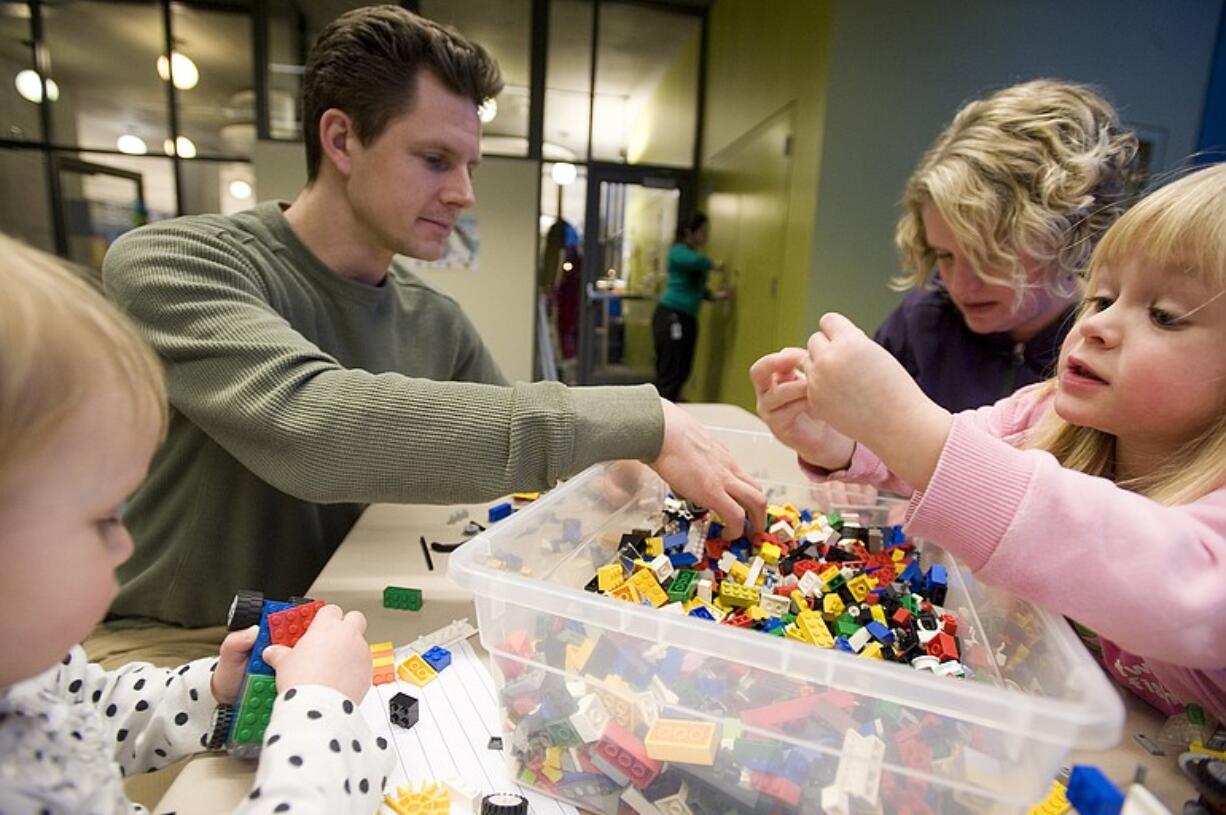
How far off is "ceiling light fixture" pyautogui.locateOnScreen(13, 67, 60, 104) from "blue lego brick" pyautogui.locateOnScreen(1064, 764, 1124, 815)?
611 cm

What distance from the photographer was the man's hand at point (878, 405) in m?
0.56

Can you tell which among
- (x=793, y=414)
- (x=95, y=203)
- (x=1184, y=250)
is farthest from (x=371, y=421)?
(x=95, y=203)

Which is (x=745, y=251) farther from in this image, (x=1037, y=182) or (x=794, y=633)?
(x=794, y=633)

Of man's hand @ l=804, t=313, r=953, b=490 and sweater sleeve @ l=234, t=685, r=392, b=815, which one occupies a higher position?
man's hand @ l=804, t=313, r=953, b=490

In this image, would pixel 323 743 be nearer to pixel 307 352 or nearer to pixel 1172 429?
pixel 307 352

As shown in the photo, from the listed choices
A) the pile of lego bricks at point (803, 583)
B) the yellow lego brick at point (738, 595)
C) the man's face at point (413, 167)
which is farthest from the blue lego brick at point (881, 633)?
the man's face at point (413, 167)

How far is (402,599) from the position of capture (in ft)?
2.49

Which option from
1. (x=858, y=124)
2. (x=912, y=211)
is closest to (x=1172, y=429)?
(x=912, y=211)

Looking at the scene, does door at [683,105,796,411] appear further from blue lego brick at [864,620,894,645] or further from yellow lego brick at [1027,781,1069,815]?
yellow lego brick at [1027,781,1069,815]

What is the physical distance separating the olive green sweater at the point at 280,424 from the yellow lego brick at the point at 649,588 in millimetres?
131

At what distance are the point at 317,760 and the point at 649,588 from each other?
354 mm

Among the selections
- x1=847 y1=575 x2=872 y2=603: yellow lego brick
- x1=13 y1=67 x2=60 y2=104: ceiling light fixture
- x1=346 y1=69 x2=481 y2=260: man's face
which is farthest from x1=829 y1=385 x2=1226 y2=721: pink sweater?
x1=13 y1=67 x2=60 y2=104: ceiling light fixture

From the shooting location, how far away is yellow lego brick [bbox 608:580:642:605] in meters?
0.66

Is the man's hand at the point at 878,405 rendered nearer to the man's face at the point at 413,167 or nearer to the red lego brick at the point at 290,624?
the red lego brick at the point at 290,624
